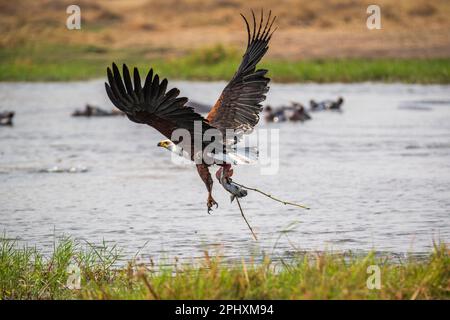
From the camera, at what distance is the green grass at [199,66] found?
2511cm

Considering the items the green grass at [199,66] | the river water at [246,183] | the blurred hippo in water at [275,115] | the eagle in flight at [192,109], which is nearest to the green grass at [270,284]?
the river water at [246,183]

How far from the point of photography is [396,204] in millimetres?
10445

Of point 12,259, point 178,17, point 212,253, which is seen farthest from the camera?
point 178,17

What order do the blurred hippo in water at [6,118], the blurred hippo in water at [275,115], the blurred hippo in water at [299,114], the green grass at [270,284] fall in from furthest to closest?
the blurred hippo in water at [275,115] → the blurred hippo in water at [299,114] → the blurred hippo in water at [6,118] → the green grass at [270,284]

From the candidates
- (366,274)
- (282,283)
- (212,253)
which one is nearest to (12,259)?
(212,253)

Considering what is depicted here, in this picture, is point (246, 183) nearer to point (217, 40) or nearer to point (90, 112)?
point (90, 112)

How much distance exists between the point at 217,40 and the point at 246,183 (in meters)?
19.1

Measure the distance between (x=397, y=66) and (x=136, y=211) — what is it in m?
16.1

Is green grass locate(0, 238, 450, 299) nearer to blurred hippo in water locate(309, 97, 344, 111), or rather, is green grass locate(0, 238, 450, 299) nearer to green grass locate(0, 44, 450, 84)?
blurred hippo in water locate(309, 97, 344, 111)

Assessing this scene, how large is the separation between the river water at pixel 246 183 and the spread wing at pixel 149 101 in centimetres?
118

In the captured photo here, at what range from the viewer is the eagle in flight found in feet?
23.6

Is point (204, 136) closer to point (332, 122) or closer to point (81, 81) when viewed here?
point (332, 122)

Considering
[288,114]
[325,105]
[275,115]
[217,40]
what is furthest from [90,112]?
[217,40]

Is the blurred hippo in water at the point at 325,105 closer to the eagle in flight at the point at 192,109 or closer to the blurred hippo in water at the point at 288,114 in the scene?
the blurred hippo in water at the point at 288,114
